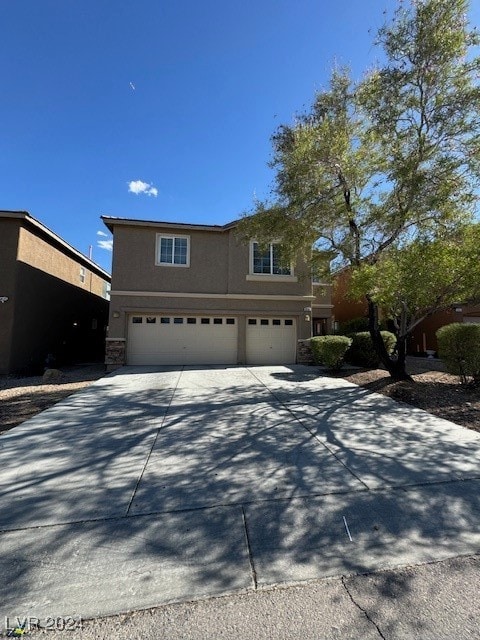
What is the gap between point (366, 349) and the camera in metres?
12.7

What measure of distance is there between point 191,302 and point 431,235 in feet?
28.3

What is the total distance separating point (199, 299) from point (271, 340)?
3.48 meters

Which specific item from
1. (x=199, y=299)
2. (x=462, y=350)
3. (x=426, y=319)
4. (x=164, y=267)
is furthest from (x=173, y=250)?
(x=426, y=319)

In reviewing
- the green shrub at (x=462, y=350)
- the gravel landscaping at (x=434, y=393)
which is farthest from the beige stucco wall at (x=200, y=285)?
the green shrub at (x=462, y=350)

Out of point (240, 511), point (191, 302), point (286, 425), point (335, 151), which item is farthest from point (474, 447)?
point (191, 302)

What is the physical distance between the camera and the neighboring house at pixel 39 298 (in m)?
11.3

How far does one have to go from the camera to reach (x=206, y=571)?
2.39 metres

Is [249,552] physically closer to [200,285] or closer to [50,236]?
[200,285]

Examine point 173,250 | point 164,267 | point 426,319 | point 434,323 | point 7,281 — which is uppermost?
point 173,250

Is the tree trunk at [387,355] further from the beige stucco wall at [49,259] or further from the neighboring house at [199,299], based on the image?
the beige stucco wall at [49,259]

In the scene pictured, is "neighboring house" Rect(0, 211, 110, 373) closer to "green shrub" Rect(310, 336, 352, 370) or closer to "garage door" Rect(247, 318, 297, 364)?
"garage door" Rect(247, 318, 297, 364)

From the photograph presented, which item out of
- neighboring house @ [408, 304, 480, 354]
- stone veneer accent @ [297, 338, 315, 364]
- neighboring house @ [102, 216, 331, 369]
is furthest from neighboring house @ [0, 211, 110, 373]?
neighboring house @ [408, 304, 480, 354]

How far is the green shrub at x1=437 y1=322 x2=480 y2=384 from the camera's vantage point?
869cm

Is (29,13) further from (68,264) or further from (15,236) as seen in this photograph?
(68,264)
